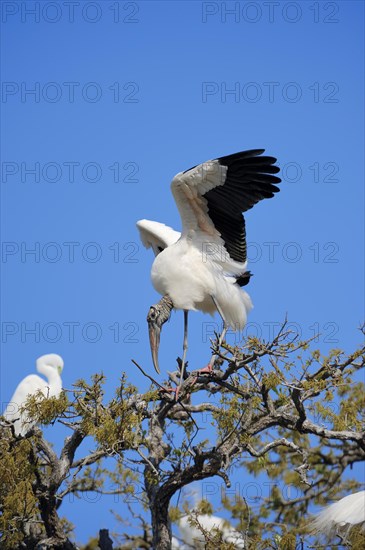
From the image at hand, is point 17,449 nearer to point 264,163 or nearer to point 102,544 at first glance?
point 102,544

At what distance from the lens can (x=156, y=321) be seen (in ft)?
25.1

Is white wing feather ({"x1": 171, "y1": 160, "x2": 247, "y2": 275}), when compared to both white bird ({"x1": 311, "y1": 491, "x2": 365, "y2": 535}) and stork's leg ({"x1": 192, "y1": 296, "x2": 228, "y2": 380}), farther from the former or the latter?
white bird ({"x1": 311, "y1": 491, "x2": 365, "y2": 535})

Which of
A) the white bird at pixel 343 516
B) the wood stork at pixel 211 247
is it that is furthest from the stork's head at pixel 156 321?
the white bird at pixel 343 516

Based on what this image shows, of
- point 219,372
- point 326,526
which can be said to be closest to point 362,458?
point 326,526

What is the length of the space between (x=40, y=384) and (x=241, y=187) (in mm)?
3775

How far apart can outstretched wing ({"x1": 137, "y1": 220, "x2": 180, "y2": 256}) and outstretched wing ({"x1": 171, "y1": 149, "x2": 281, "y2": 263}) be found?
2.85 feet

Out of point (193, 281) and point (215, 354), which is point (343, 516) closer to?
point (215, 354)

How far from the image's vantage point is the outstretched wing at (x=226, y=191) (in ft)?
23.6

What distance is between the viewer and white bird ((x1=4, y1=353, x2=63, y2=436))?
9367mm

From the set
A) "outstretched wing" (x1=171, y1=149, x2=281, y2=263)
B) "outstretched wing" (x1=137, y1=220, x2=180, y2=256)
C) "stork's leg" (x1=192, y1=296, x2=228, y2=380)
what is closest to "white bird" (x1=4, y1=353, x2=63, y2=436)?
"outstretched wing" (x1=137, y1=220, x2=180, y2=256)

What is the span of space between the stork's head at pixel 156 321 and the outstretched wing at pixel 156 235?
963 millimetres

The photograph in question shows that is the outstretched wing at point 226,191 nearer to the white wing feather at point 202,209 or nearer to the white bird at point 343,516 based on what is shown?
the white wing feather at point 202,209

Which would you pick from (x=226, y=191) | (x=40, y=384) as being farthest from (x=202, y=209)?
(x=40, y=384)

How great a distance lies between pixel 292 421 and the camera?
21.4 feet
